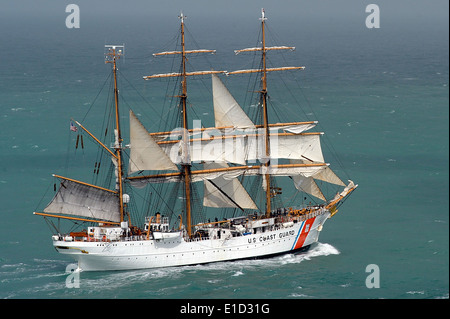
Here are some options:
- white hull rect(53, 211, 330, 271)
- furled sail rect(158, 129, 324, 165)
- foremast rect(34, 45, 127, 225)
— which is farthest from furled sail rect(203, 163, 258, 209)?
foremast rect(34, 45, 127, 225)

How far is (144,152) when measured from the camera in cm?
11212

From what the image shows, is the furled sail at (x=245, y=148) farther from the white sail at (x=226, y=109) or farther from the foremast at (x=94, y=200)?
the foremast at (x=94, y=200)

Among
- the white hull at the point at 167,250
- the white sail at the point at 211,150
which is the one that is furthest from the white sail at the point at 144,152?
Result: the white hull at the point at 167,250

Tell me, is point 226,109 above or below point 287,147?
above

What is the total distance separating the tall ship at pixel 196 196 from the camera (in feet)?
362

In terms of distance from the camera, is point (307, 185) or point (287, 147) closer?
point (287, 147)

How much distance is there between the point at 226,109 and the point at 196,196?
11.5 metres

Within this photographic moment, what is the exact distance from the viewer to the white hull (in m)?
110

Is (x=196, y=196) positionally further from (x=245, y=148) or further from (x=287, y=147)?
(x=287, y=147)

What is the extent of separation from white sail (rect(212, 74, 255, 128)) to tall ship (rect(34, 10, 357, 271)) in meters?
0.12

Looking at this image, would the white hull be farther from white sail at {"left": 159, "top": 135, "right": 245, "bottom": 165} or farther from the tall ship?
white sail at {"left": 159, "top": 135, "right": 245, "bottom": 165}

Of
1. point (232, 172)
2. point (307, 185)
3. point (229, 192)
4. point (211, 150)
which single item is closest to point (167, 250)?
point (229, 192)
